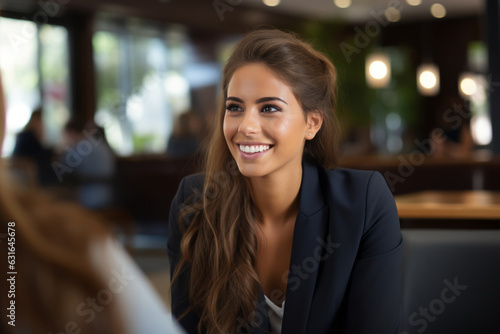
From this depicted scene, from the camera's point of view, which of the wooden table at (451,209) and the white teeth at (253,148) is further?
the wooden table at (451,209)

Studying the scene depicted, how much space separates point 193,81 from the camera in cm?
1098

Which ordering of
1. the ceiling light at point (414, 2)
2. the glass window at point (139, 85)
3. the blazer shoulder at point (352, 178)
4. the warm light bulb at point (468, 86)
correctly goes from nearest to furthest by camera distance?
the blazer shoulder at point (352, 178), the glass window at point (139, 85), the ceiling light at point (414, 2), the warm light bulb at point (468, 86)

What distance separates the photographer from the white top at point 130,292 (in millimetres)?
459

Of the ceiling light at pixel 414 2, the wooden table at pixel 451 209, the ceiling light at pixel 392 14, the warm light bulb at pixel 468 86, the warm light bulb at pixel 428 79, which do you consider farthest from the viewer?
the ceiling light at pixel 392 14

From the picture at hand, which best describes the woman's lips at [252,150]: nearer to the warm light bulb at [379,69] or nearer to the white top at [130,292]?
the white top at [130,292]

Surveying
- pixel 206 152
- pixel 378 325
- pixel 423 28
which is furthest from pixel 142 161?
pixel 423 28

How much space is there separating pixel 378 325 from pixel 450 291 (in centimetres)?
23

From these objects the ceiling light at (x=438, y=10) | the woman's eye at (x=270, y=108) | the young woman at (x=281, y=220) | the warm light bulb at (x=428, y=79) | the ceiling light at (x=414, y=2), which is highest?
the ceiling light at (x=414, y=2)

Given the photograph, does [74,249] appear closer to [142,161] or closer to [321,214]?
[321,214]

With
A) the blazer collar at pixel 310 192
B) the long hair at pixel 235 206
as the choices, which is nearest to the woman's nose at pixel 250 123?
the long hair at pixel 235 206

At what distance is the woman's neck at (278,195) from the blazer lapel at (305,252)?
0.04 meters

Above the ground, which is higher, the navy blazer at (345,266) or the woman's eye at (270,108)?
the woman's eye at (270,108)

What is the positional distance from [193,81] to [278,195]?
378 inches

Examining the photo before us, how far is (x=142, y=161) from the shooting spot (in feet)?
21.8
